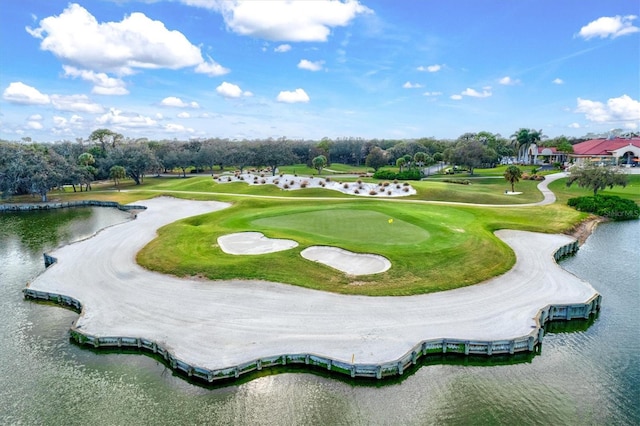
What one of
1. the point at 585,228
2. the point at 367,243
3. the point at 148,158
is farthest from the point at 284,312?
the point at 148,158

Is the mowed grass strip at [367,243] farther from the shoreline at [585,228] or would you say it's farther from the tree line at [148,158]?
the tree line at [148,158]

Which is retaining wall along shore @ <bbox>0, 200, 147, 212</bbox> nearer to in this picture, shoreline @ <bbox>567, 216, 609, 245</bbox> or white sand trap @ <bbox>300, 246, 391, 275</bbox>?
white sand trap @ <bbox>300, 246, 391, 275</bbox>

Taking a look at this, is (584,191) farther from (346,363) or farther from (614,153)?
(346,363)

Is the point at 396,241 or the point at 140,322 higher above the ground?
the point at 396,241

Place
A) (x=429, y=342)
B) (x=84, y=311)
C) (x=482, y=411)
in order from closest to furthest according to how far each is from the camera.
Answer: (x=482, y=411) → (x=429, y=342) → (x=84, y=311)

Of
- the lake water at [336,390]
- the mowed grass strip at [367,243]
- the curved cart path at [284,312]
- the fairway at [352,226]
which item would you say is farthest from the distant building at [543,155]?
the lake water at [336,390]

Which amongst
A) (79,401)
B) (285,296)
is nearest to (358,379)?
(285,296)

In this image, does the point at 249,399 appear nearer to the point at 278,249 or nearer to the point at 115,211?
the point at 278,249
